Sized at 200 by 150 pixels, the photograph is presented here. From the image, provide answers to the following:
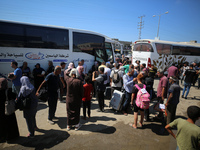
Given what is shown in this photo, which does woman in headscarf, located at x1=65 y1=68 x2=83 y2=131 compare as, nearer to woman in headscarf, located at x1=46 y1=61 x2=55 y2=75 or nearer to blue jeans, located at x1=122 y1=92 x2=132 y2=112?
blue jeans, located at x1=122 y1=92 x2=132 y2=112

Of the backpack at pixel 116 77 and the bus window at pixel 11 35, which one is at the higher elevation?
the bus window at pixel 11 35

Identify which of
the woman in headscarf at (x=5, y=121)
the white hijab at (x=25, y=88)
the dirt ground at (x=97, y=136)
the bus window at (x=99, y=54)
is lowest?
the dirt ground at (x=97, y=136)

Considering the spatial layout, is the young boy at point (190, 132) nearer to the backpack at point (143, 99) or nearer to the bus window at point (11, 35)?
the backpack at point (143, 99)

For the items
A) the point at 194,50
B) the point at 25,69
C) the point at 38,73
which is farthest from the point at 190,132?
the point at 194,50

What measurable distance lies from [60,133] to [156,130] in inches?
123

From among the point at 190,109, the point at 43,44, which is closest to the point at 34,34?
the point at 43,44

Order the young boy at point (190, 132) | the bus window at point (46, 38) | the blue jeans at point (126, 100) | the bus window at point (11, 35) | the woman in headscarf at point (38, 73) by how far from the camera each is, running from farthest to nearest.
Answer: the bus window at point (46, 38), the woman in headscarf at point (38, 73), the bus window at point (11, 35), the blue jeans at point (126, 100), the young boy at point (190, 132)

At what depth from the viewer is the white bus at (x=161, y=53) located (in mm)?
12764

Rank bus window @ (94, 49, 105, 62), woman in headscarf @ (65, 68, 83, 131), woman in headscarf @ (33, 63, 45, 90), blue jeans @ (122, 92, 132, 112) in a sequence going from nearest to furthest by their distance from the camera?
woman in headscarf @ (65, 68, 83, 131), blue jeans @ (122, 92, 132, 112), woman in headscarf @ (33, 63, 45, 90), bus window @ (94, 49, 105, 62)

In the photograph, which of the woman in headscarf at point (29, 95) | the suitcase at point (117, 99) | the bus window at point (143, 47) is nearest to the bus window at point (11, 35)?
the woman in headscarf at point (29, 95)

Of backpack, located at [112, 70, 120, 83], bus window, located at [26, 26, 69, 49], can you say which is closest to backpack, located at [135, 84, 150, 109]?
backpack, located at [112, 70, 120, 83]

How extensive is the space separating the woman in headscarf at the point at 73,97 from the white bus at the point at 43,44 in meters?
4.30

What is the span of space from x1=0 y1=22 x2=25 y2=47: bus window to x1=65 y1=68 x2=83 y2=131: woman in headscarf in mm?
4741

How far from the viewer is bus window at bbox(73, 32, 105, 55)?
792 centimetres
